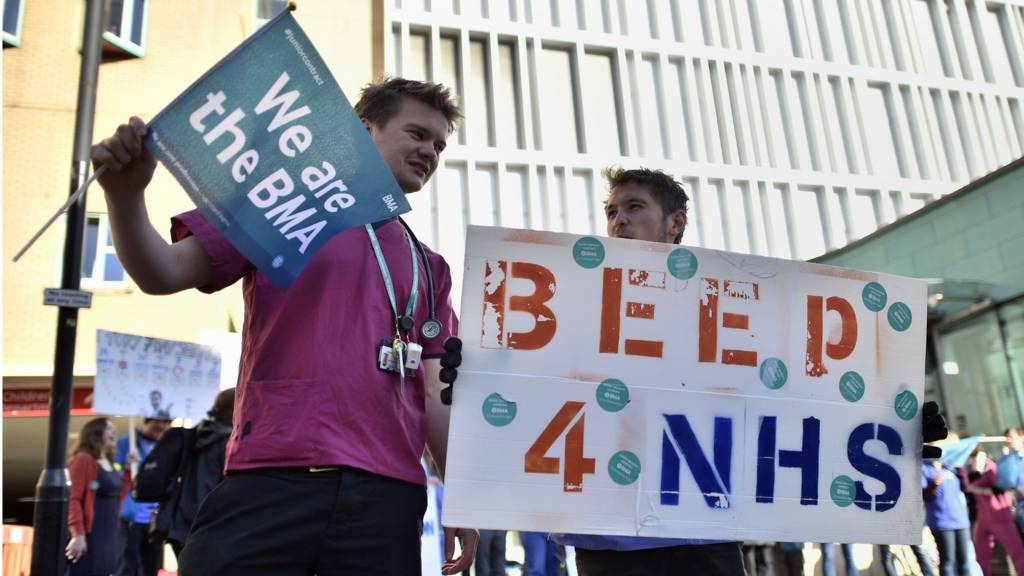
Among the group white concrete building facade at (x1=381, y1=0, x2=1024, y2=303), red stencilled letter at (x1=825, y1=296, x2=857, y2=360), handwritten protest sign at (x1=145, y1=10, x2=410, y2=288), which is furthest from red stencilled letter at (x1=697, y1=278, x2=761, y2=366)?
white concrete building facade at (x1=381, y1=0, x2=1024, y2=303)

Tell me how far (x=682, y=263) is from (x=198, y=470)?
3.95m

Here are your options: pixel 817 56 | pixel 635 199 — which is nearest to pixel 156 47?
pixel 635 199

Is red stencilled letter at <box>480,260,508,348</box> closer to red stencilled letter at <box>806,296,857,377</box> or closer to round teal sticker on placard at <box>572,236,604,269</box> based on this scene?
round teal sticker on placard at <box>572,236,604,269</box>

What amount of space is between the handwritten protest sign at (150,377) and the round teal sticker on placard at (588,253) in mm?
6889

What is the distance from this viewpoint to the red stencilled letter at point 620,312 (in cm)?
252

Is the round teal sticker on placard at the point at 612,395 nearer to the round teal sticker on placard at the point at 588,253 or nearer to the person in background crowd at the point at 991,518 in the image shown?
the round teal sticker on placard at the point at 588,253

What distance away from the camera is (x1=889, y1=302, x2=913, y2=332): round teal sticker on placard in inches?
108

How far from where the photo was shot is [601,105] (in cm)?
3484

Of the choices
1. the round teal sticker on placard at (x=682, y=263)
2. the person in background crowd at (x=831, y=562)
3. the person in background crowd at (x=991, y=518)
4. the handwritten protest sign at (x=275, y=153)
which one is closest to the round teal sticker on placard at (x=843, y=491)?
the round teal sticker on placard at (x=682, y=263)

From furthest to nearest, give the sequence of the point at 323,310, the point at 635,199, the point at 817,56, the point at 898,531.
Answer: the point at 817,56 < the point at 635,199 < the point at 898,531 < the point at 323,310

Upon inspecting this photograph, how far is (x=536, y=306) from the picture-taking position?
97.7 inches

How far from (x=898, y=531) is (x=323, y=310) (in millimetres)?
1728

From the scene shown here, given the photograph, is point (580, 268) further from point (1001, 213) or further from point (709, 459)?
point (1001, 213)

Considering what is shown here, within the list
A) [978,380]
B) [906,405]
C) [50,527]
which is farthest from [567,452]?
[978,380]
